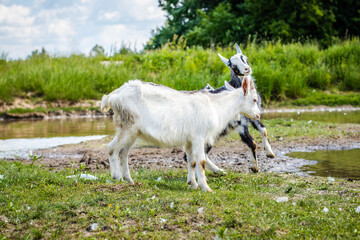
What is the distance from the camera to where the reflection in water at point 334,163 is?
7.14 m

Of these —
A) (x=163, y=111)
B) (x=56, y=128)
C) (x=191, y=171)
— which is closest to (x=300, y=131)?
(x=191, y=171)

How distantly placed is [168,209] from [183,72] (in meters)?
13.4

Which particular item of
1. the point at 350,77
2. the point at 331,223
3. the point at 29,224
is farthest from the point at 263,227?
the point at 350,77

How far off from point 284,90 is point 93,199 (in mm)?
13501

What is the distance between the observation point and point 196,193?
5.36 m

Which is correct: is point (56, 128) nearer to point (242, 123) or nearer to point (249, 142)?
point (242, 123)

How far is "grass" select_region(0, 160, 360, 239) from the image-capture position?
4.08m

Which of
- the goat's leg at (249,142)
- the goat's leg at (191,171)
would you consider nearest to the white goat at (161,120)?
the goat's leg at (191,171)

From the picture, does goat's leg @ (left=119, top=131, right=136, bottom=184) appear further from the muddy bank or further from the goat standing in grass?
the muddy bank

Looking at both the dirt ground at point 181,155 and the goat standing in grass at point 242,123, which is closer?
the goat standing in grass at point 242,123

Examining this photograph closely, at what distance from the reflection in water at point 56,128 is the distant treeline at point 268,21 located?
10.5 meters

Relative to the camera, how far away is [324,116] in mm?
14664

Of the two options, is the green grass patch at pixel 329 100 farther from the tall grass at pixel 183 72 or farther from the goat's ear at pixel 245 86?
the goat's ear at pixel 245 86

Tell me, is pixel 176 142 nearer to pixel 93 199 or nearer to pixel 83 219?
pixel 93 199
